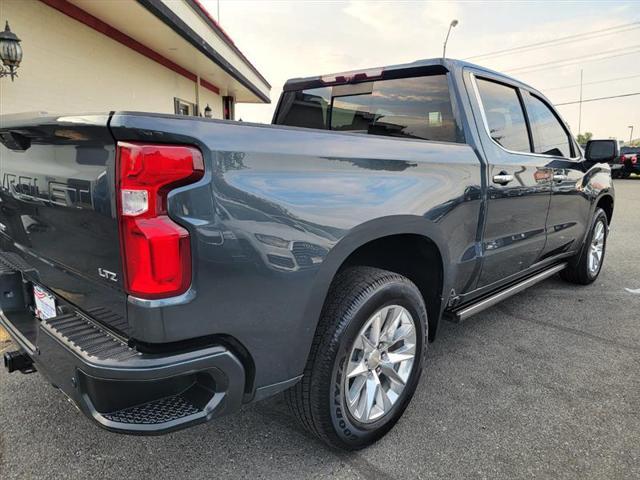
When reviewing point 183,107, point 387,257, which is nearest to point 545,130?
point 387,257

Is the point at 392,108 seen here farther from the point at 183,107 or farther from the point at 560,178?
the point at 183,107

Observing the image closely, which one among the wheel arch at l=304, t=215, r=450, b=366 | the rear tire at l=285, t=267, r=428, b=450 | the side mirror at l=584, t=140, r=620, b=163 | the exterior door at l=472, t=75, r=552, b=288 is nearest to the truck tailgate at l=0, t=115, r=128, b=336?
the wheel arch at l=304, t=215, r=450, b=366

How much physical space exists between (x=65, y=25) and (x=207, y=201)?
22.2 feet

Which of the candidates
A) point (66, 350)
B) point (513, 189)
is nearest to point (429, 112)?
point (513, 189)

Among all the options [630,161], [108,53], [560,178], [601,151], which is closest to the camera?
[560,178]

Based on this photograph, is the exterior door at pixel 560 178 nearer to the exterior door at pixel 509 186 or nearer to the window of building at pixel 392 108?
the exterior door at pixel 509 186

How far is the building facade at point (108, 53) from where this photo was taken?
5914 millimetres

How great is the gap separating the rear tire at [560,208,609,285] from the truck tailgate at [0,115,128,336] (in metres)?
4.61

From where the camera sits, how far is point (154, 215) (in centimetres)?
142

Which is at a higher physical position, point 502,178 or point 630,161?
point 630,161

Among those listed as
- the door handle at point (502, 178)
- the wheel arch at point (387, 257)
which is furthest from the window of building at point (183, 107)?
the wheel arch at point (387, 257)

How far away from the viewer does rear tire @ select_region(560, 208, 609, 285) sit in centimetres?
468

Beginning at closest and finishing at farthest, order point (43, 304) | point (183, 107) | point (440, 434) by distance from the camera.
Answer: point (43, 304)
point (440, 434)
point (183, 107)

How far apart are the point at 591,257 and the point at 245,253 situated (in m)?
4.57
